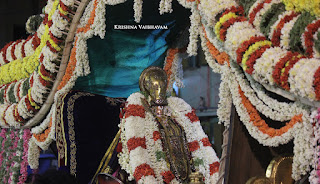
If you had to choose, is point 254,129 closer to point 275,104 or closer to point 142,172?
point 275,104

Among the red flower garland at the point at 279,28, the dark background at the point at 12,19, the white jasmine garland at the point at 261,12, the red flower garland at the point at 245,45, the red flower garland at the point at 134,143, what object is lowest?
the red flower garland at the point at 134,143

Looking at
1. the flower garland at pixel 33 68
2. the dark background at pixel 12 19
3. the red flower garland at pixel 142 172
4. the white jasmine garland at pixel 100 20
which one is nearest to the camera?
the red flower garland at pixel 142 172

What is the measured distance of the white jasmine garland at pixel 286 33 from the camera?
293 centimetres

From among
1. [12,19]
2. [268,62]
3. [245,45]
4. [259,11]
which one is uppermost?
[12,19]

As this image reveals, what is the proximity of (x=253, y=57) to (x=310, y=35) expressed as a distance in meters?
0.41

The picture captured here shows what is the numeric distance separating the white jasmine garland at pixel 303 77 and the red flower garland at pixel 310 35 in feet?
0.29

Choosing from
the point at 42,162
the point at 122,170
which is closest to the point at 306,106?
the point at 122,170

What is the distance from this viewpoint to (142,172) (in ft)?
13.7

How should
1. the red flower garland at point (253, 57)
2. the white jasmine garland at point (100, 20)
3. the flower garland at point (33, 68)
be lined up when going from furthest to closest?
the flower garland at point (33, 68), the white jasmine garland at point (100, 20), the red flower garland at point (253, 57)

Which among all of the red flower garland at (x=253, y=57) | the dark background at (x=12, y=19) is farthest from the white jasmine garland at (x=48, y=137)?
the dark background at (x=12, y=19)

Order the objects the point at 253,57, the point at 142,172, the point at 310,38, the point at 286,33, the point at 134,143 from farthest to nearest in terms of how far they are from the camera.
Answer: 1. the point at 134,143
2. the point at 142,172
3. the point at 253,57
4. the point at 286,33
5. the point at 310,38

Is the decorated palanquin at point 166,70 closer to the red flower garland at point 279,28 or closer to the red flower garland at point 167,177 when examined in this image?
the red flower garland at point 279,28

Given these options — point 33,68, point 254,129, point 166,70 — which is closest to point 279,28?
point 254,129

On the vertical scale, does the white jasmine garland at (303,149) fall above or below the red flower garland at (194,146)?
above
